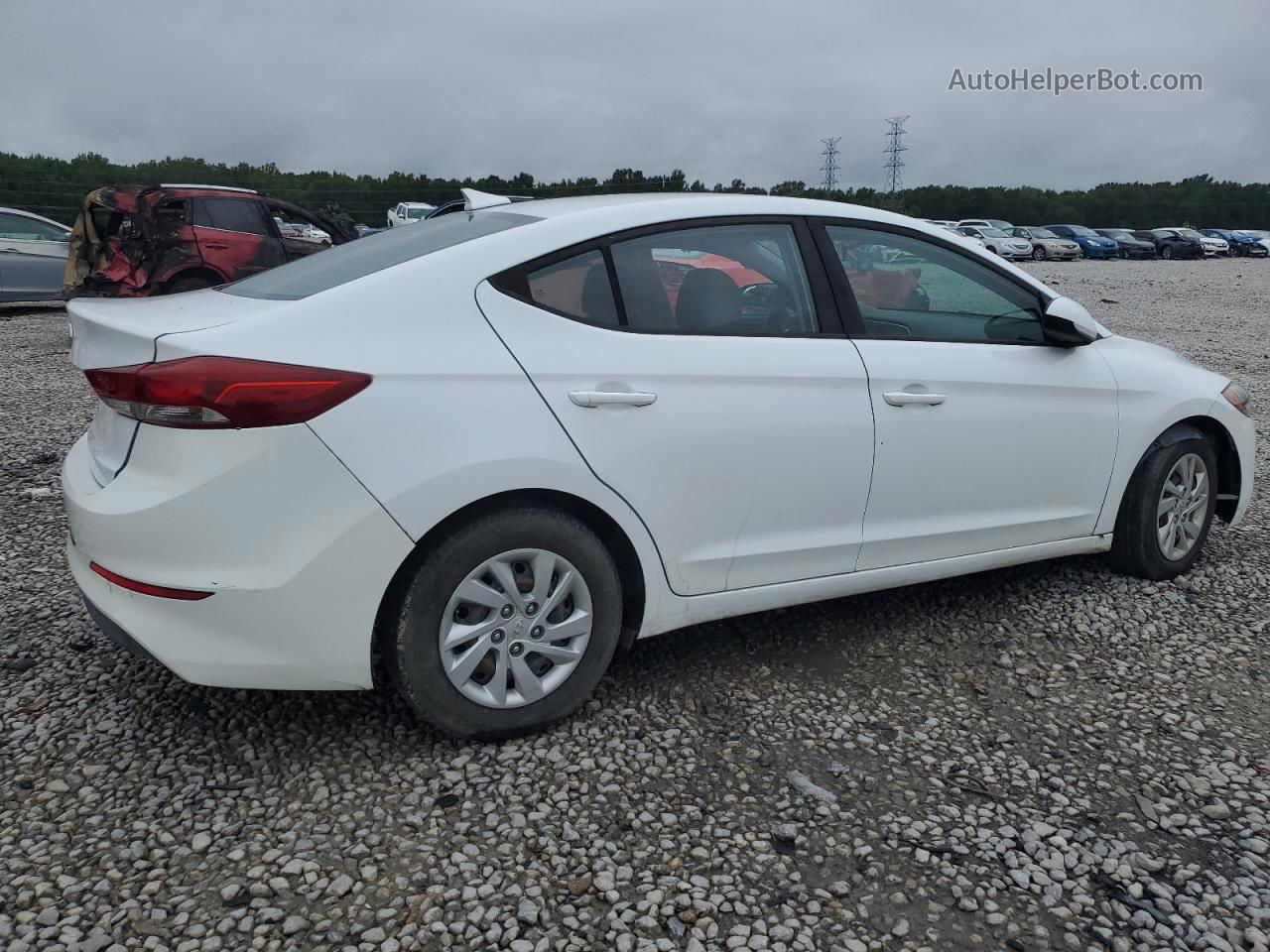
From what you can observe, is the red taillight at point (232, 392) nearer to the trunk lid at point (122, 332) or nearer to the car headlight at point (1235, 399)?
the trunk lid at point (122, 332)

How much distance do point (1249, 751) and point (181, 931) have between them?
289 centimetres

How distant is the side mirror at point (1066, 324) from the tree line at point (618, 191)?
1.18 metres

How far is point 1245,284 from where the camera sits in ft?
79.7

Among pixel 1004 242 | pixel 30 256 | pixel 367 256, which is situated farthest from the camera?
pixel 1004 242

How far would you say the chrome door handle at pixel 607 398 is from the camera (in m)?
2.88

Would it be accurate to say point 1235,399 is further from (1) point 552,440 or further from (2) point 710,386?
(1) point 552,440

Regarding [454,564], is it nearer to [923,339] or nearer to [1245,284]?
[923,339]

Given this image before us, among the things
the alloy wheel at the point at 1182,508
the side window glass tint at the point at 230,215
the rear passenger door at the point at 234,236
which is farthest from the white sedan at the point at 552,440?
the side window glass tint at the point at 230,215

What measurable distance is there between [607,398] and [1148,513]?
2556mm

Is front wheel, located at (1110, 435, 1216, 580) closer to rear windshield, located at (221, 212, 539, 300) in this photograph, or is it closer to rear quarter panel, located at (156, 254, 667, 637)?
rear quarter panel, located at (156, 254, 667, 637)

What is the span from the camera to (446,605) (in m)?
2.76

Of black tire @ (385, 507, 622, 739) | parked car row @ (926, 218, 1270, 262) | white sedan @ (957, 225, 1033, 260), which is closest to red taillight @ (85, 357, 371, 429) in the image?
black tire @ (385, 507, 622, 739)

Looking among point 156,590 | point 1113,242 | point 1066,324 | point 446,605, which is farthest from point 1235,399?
point 1113,242

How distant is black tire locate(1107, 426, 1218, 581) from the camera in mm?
4223
